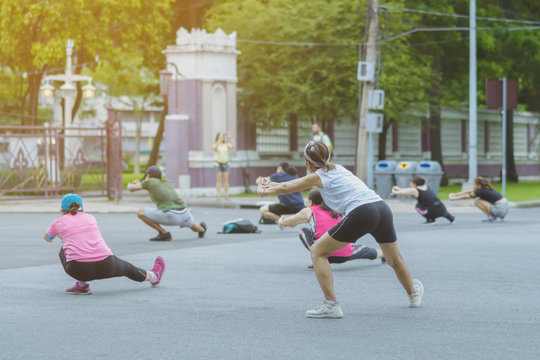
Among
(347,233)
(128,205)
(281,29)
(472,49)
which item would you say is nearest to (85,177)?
(128,205)

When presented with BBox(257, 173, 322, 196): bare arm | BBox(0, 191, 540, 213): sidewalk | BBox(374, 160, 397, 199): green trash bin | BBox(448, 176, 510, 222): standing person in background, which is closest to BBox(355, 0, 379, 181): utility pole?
BBox(374, 160, 397, 199): green trash bin

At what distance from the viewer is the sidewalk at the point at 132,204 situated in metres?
24.0

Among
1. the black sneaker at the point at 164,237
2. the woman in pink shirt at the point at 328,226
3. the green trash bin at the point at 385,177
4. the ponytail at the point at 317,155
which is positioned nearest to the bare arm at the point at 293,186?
the ponytail at the point at 317,155

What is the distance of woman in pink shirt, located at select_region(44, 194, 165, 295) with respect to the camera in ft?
32.1

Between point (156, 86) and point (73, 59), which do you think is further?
point (156, 86)

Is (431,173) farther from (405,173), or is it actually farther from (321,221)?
(321,221)

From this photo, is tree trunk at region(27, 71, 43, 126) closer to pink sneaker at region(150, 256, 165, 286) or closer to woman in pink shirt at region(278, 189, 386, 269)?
woman in pink shirt at region(278, 189, 386, 269)

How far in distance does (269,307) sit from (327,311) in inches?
32.0

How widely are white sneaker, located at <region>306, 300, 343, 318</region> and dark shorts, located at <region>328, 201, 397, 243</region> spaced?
1.81 feet

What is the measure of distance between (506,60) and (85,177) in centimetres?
1882

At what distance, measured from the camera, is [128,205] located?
2550cm

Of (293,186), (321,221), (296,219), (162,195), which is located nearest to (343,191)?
(293,186)

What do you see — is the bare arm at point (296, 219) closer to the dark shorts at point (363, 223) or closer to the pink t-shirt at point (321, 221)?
the pink t-shirt at point (321, 221)

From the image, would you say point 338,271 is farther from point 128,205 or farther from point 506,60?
point 506,60
